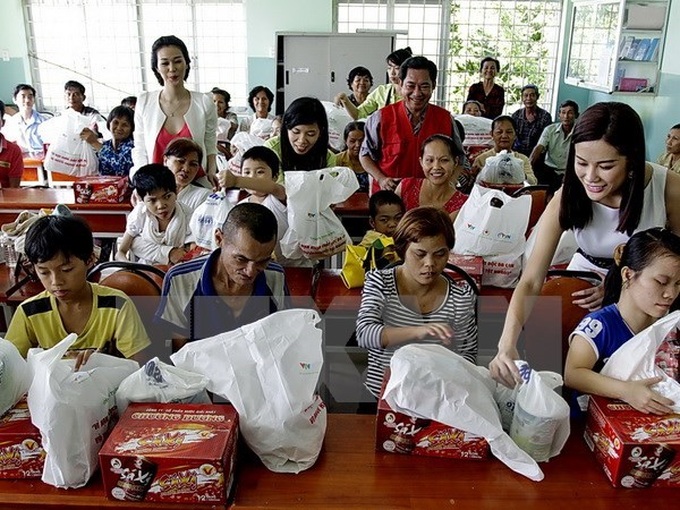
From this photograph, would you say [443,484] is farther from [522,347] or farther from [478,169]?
[478,169]

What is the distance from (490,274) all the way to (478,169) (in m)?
2.30

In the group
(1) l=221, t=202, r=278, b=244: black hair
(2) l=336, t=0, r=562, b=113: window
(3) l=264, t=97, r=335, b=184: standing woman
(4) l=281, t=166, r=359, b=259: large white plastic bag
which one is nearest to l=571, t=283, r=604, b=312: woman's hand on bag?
(1) l=221, t=202, r=278, b=244: black hair

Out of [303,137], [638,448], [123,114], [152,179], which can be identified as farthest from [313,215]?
[123,114]

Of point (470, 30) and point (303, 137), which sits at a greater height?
point (470, 30)

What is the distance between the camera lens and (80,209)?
130 inches

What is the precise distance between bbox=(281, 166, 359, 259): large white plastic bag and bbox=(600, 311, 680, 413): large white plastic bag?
1.45 metres

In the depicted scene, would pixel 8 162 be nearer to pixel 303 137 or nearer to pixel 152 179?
pixel 152 179

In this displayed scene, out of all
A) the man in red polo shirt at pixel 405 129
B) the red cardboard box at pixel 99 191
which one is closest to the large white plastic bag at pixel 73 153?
the red cardboard box at pixel 99 191

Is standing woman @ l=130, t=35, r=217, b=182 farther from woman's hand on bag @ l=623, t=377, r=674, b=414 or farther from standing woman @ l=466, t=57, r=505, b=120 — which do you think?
standing woman @ l=466, t=57, r=505, b=120

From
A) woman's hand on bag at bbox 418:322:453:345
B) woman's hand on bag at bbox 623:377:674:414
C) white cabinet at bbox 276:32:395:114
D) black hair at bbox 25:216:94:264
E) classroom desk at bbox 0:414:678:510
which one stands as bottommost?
classroom desk at bbox 0:414:678:510

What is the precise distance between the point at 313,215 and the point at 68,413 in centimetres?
157

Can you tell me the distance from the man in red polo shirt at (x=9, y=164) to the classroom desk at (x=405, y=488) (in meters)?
3.52

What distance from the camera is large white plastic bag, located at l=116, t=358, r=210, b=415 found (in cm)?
115

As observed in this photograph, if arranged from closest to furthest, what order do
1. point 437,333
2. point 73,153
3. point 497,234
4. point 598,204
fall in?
point 437,333
point 598,204
point 497,234
point 73,153
